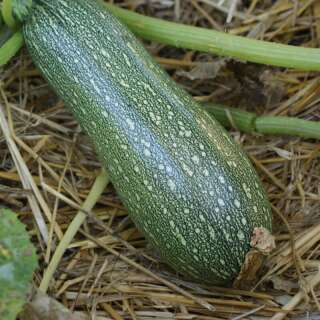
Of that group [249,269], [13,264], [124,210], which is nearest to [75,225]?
[124,210]

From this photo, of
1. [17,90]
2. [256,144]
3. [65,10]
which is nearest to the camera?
[65,10]

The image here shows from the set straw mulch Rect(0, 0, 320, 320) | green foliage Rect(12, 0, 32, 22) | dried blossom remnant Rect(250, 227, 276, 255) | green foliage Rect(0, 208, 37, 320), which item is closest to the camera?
green foliage Rect(0, 208, 37, 320)

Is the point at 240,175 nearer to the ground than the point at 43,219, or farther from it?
farther from it

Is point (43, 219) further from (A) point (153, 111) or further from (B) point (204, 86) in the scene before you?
Result: (B) point (204, 86)

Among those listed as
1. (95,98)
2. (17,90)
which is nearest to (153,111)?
(95,98)

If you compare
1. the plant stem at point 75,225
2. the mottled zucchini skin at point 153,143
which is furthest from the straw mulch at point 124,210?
the mottled zucchini skin at point 153,143

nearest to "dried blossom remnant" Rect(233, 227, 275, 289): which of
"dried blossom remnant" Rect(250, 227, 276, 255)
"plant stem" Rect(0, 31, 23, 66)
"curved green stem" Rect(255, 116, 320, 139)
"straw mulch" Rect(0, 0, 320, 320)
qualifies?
"dried blossom remnant" Rect(250, 227, 276, 255)

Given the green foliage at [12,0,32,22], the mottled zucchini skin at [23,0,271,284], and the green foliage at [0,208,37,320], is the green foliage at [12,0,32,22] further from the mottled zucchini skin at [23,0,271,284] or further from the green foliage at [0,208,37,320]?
the green foliage at [0,208,37,320]
